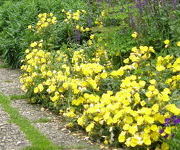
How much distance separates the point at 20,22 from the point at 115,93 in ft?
15.7

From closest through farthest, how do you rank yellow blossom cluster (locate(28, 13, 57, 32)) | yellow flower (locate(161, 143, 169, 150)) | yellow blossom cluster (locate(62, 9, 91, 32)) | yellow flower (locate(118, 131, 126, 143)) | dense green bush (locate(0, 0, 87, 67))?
1. yellow flower (locate(161, 143, 169, 150))
2. yellow flower (locate(118, 131, 126, 143))
3. yellow blossom cluster (locate(62, 9, 91, 32))
4. yellow blossom cluster (locate(28, 13, 57, 32))
5. dense green bush (locate(0, 0, 87, 67))

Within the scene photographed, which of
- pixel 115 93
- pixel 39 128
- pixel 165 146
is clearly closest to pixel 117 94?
pixel 115 93

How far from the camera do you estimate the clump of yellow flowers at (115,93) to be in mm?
4945

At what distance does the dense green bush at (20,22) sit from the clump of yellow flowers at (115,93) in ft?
6.33

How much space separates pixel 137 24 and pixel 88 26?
1961mm

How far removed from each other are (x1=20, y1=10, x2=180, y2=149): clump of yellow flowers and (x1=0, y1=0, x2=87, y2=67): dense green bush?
1.93m

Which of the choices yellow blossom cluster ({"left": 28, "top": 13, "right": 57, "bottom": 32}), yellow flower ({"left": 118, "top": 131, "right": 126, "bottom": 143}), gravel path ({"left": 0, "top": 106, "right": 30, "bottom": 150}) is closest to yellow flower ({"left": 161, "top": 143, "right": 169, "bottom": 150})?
yellow flower ({"left": 118, "top": 131, "right": 126, "bottom": 143})

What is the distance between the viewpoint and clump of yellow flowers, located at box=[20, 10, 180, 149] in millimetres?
4945

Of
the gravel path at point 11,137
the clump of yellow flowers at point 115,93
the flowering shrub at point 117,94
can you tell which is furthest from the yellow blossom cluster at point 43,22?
the gravel path at point 11,137

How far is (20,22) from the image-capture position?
1020 centimetres

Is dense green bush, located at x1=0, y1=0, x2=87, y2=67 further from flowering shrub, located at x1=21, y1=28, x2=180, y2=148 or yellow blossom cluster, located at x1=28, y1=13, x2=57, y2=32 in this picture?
flowering shrub, located at x1=21, y1=28, x2=180, y2=148

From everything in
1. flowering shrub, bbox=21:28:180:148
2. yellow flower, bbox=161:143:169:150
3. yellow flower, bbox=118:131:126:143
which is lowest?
Answer: yellow flower, bbox=161:143:169:150

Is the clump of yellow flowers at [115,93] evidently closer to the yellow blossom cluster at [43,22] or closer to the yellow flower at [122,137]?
the yellow flower at [122,137]

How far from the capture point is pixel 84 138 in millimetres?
5516
